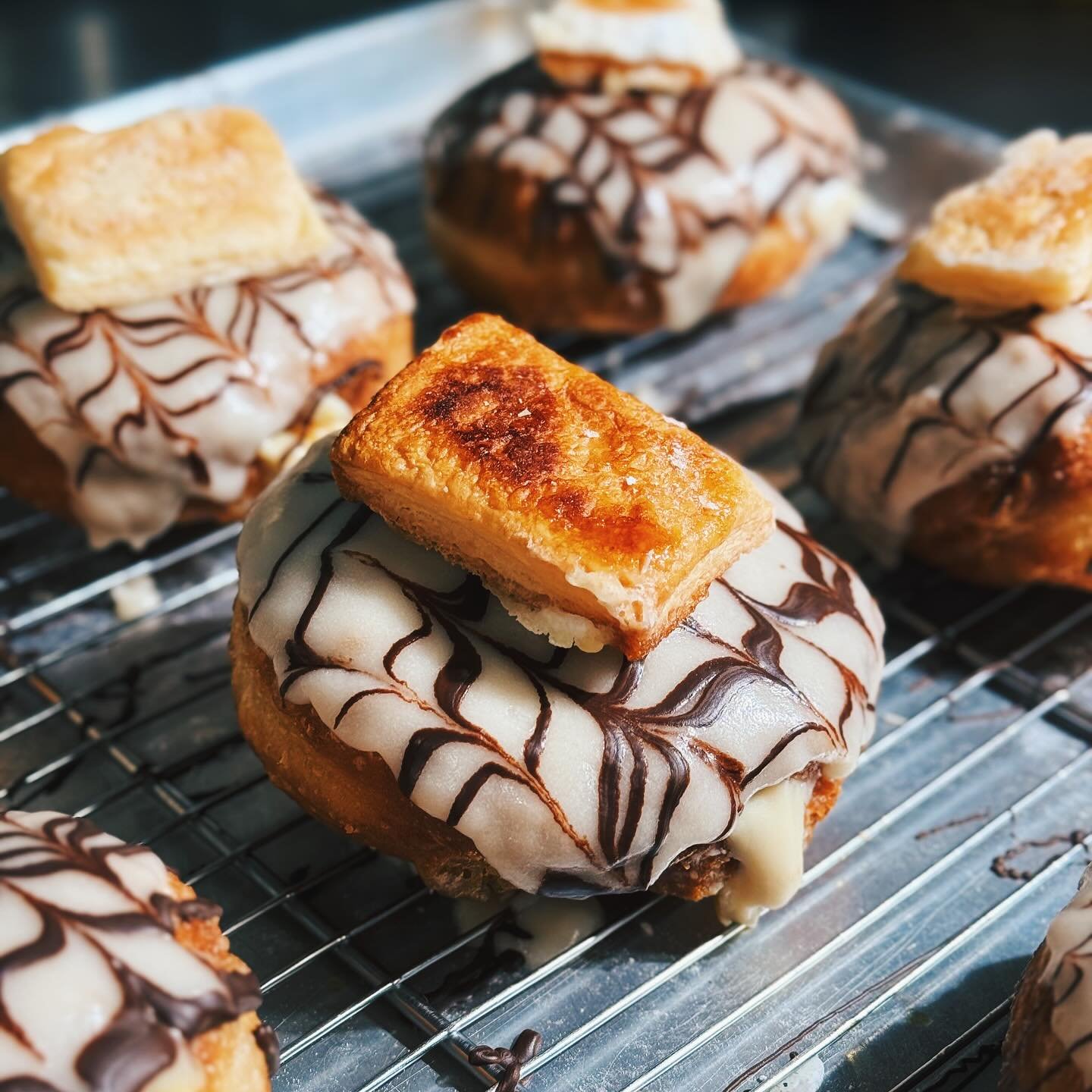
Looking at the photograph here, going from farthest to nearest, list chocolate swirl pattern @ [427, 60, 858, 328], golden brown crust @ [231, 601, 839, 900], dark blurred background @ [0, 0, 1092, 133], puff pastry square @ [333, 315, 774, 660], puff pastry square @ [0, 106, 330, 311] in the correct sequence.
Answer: dark blurred background @ [0, 0, 1092, 133] < chocolate swirl pattern @ [427, 60, 858, 328] < puff pastry square @ [0, 106, 330, 311] < golden brown crust @ [231, 601, 839, 900] < puff pastry square @ [333, 315, 774, 660]

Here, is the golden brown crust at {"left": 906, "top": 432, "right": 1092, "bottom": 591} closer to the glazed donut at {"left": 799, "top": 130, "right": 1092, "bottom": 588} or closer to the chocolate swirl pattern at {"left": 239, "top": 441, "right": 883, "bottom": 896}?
the glazed donut at {"left": 799, "top": 130, "right": 1092, "bottom": 588}

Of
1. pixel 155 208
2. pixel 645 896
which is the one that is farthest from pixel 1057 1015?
pixel 155 208

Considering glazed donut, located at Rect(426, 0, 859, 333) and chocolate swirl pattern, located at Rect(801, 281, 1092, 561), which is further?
glazed donut, located at Rect(426, 0, 859, 333)

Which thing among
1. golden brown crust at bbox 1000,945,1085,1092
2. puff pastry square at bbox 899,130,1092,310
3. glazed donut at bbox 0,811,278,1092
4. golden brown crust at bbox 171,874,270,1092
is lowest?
golden brown crust at bbox 1000,945,1085,1092

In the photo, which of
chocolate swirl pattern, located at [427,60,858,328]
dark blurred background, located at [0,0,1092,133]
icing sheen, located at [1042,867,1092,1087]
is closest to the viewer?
A: icing sheen, located at [1042,867,1092,1087]

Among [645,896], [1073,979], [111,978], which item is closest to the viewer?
[111,978]

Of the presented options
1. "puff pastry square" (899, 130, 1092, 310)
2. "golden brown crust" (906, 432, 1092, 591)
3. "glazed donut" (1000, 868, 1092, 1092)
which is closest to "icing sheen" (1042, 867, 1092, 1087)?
"glazed donut" (1000, 868, 1092, 1092)

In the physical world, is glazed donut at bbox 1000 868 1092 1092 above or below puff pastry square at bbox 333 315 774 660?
below

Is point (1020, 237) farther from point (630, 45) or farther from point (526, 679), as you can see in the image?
point (526, 679)
